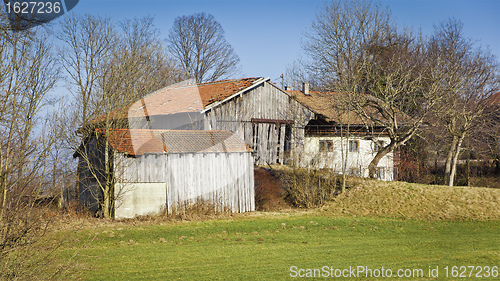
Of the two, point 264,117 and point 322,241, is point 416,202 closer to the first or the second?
point 322,241

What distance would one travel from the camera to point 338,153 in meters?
29.8

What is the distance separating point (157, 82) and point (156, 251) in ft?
83.8

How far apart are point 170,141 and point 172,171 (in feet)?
4.19

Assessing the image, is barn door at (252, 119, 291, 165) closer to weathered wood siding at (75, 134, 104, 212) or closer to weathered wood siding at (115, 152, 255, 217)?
weathered wood siding at (115, 152, 255, 217)

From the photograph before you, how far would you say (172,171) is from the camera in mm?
17375

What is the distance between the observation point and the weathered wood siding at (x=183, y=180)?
1669cm

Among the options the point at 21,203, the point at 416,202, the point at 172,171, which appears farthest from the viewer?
the point at 416,202

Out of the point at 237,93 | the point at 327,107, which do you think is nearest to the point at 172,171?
the point at 237,93

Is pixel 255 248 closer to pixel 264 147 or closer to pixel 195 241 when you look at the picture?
pixel 195 241

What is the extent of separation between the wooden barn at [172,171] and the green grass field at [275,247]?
1.41 m

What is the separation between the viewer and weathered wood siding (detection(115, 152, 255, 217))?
1669 centimetres

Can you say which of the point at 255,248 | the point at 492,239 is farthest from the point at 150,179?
the point at 492,239

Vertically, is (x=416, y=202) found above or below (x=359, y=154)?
below

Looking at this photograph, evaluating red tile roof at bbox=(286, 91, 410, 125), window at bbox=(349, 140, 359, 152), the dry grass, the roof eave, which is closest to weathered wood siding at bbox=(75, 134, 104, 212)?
the roof eave
